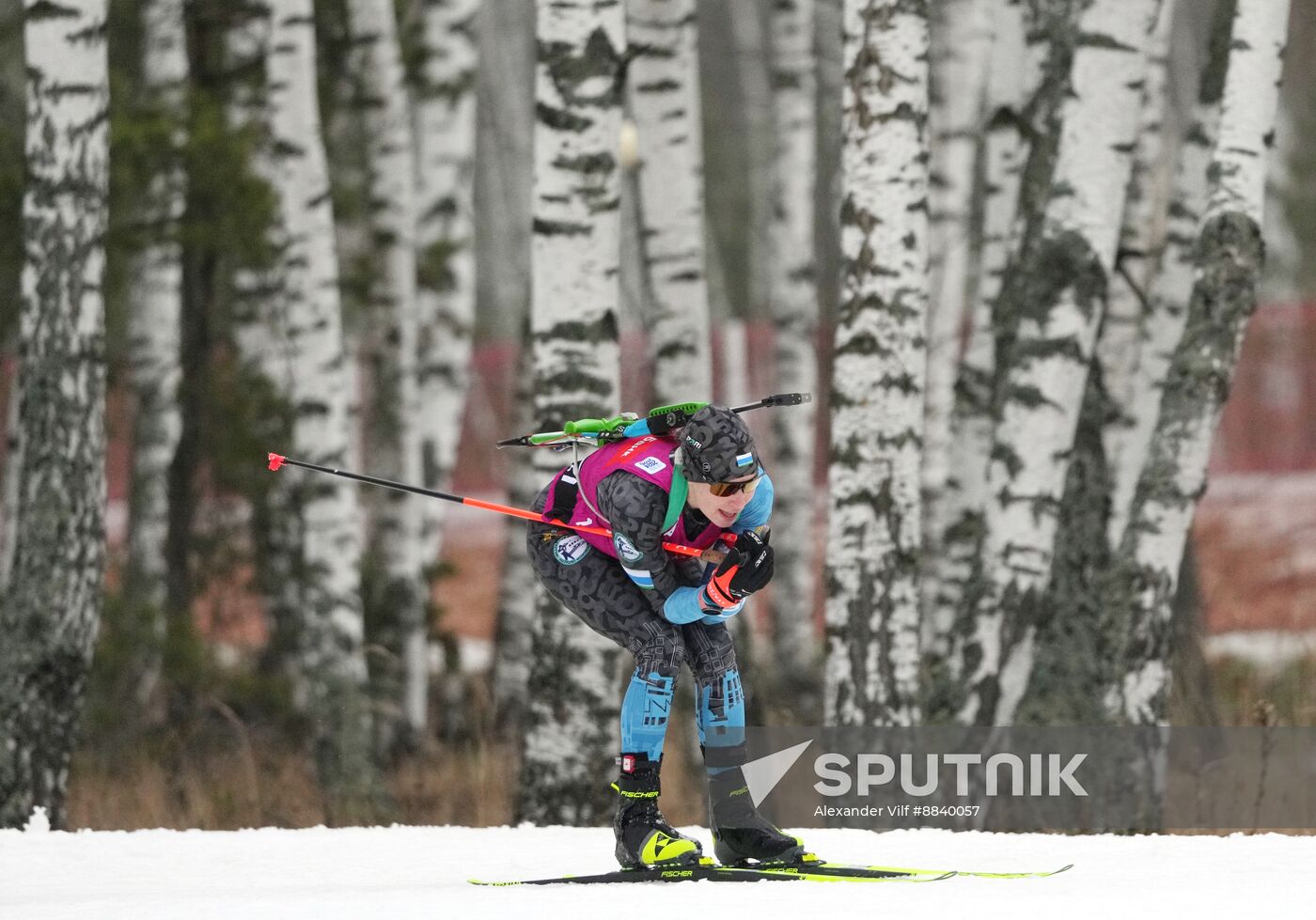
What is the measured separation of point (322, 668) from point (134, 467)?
10.3ft

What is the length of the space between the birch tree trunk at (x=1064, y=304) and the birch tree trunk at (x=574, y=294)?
180 cm

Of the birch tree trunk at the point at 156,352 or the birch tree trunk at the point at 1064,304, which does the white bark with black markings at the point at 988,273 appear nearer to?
the birch tree trunk at the point at 1064,304

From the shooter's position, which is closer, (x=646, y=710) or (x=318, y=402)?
(x=646, y=710)

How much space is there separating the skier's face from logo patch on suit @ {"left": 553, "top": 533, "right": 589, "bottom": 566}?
555 mm

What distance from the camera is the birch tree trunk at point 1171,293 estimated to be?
8648 mm

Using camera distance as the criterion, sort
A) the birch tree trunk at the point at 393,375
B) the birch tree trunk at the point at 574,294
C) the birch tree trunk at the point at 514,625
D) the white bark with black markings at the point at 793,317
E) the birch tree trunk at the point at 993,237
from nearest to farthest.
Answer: the birch tree trunk at the point at 574,294 → the birch tree trunk at the point at 993,237 → the birch tree trunk at the point at 393,375 → the birch tree trunk at the point at 514,625 → the white bark with black markings at the point at 793,317

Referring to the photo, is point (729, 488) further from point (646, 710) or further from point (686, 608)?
point (646, 710)

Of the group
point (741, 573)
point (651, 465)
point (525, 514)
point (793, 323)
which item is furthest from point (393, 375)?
point (741, 573)

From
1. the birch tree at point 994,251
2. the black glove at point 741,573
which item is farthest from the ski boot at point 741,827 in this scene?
the birch tree at point 994,251

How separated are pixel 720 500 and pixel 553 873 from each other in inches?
63.3

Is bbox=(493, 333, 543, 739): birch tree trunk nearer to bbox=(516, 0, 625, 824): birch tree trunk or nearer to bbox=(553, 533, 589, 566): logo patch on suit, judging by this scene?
bbox=(516, 0, 625, 824): birch tree trunk

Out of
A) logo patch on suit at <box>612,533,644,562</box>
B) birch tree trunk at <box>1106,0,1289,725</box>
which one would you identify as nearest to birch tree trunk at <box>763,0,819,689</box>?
birch tree trunk at <box>1106,0,1289,725</box>

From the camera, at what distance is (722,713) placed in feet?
19.0

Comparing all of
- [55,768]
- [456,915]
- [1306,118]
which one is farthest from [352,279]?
[1306,118]
